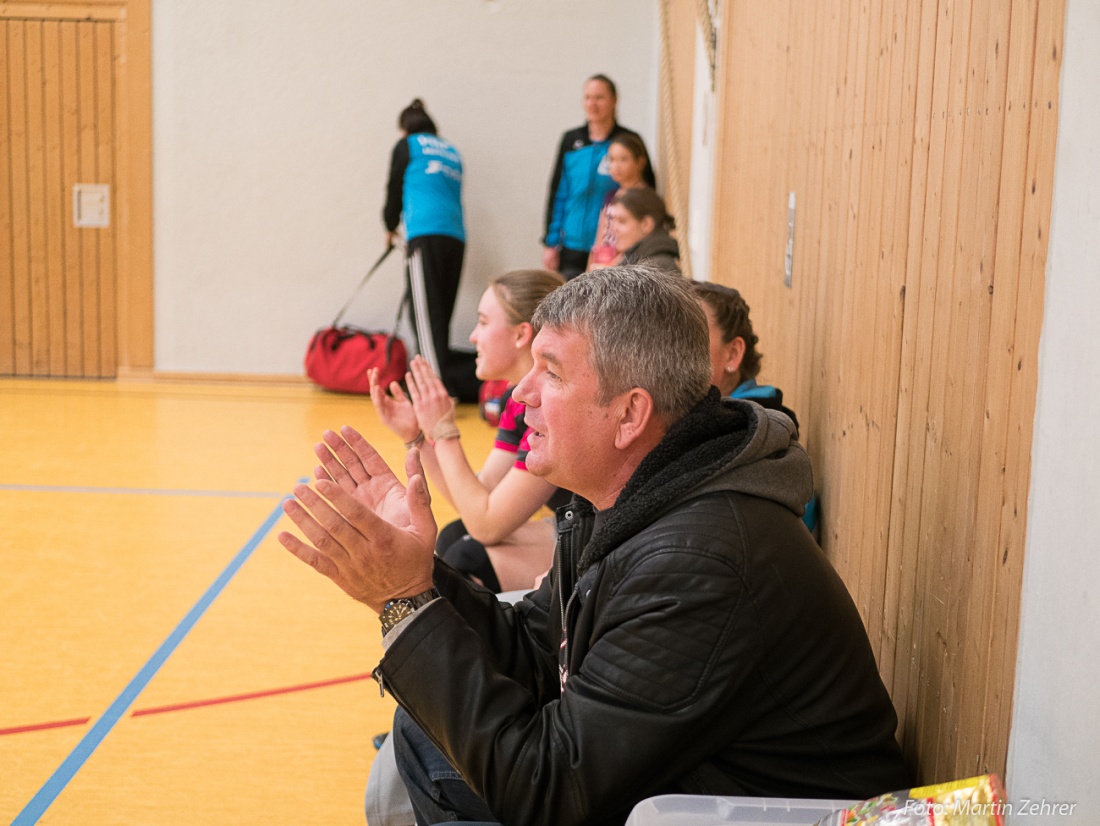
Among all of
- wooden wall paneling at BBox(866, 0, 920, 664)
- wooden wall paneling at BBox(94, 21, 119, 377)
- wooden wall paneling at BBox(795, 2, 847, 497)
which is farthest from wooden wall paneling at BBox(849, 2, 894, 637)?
wooden wall paneling at BBox(94, 21, 119, 377)

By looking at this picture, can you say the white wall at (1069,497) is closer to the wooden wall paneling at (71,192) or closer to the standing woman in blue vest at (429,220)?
the standing woman in blue vest at (429,220)

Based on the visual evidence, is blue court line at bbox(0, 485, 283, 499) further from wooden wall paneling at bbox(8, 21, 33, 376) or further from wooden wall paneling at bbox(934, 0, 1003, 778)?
wooden wall paneling at bbox(934, 0, 1003, 778)

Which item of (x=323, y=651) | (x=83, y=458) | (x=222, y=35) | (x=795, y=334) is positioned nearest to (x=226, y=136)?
(x=222, y=35)

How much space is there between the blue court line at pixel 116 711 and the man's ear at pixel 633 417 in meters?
0.88

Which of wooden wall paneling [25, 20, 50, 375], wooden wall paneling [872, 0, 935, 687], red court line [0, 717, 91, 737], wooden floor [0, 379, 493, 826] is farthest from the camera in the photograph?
wooden wall paneling [25, 20, 50, 375]

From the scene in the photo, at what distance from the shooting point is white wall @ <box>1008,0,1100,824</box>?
1067 mm

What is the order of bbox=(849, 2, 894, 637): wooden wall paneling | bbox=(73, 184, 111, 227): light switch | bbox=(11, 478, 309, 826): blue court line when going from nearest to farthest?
bbox=(849, 2, 894, 637): wooden wall paneling
bbox=(11, 478, 309, 826): blue court line
bbox=(73, 184, 111, 227): light switch

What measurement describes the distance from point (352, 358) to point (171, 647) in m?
A: 4.74

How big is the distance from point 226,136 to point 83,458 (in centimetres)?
326

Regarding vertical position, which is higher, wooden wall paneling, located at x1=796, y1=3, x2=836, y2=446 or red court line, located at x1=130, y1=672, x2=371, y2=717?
wooden wall paneling, located at x1=796, y1=3, x2=836, y2=446

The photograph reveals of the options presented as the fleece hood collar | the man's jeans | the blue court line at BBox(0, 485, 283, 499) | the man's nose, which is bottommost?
the blue court line at BBox(0, 485, 283, 499)

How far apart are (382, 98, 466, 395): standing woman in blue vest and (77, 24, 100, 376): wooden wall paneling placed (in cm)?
220

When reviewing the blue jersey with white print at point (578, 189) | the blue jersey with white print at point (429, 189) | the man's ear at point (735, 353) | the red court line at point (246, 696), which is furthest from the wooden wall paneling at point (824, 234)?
the blue jersey with white print at point (429, 189)

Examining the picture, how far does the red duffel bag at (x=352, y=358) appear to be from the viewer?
8.19m
